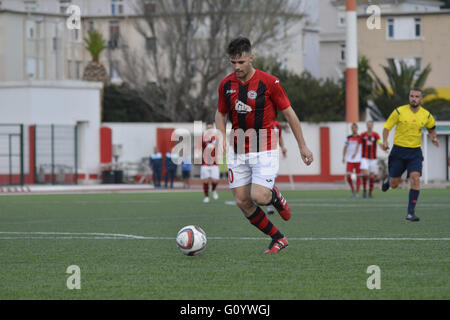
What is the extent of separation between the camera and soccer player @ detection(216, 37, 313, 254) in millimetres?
9164

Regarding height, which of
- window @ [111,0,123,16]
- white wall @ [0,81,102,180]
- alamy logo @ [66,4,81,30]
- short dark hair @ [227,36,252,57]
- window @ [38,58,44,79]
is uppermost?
window @ [111,0,123,16]

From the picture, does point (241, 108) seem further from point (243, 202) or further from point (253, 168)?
point (243, 202)

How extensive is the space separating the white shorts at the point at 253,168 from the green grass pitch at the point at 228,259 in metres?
0.81

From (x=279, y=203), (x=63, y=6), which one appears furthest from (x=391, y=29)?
(x=279, y=203)

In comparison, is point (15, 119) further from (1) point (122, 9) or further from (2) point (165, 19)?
(1) point (122, 9)

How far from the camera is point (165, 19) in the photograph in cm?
4703

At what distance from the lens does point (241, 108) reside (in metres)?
9.22

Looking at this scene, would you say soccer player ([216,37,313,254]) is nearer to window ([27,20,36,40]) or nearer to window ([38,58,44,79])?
window ([27,20,36,40])

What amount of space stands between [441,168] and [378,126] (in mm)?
3901

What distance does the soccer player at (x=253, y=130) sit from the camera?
30.1 feet

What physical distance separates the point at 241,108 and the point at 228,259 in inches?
64.9

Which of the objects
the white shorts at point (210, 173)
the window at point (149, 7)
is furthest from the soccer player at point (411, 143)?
the window at point (149, 7)

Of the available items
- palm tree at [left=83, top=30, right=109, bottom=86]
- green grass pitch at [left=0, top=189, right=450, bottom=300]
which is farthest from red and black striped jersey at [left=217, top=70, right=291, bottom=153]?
palm tree at [left=83, top=30, right=109, bottom=86]

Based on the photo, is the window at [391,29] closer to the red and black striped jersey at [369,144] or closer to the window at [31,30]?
the window at [31,30]
